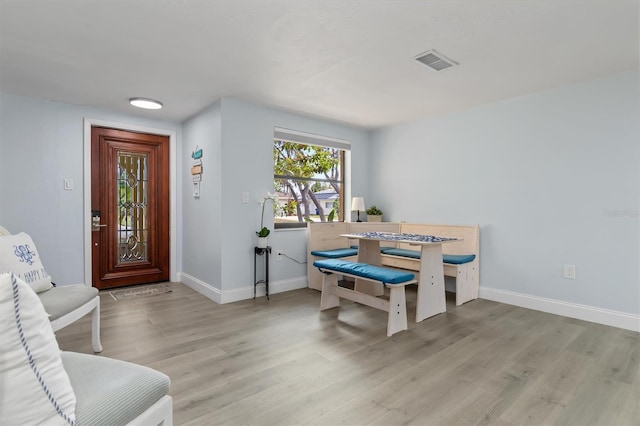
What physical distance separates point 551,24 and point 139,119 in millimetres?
4405

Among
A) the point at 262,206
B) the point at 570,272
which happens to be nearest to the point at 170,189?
the point at 262,206

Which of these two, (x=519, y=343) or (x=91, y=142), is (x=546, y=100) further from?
(x=91, y=142)

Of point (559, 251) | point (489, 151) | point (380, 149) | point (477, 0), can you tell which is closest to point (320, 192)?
point (380, 149)

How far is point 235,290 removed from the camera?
3.73 metres

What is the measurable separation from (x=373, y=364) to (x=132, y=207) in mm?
3694

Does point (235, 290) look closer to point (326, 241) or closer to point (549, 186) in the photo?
point (326, 241)

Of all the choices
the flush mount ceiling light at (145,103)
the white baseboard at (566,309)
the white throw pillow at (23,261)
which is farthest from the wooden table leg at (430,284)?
the flush mount ceiling light at (145,103)

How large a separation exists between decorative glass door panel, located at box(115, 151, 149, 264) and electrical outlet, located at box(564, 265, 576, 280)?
4950mm

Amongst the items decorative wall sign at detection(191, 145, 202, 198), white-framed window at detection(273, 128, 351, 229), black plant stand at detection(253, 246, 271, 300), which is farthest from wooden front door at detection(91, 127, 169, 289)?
white-framed window at detection(273, 128, 351, 229)

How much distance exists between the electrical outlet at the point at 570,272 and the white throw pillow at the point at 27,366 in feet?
12.8

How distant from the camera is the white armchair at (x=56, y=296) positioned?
6.45ft

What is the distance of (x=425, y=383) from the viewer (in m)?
2.00

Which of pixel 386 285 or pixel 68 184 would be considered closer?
pixel 386 285

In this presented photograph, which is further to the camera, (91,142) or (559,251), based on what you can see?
(91,142)
